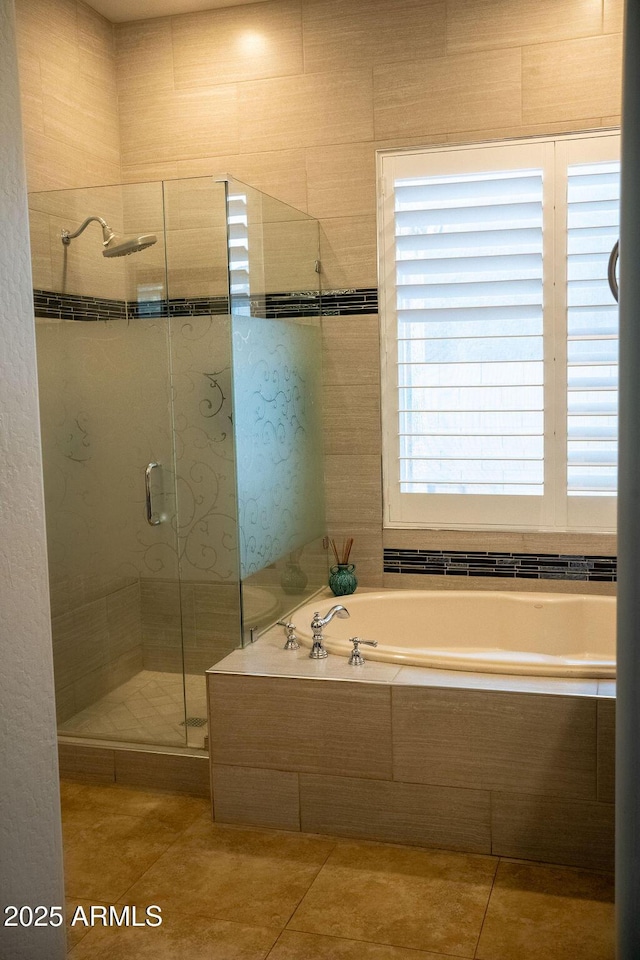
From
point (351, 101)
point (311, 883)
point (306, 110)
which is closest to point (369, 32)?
point (351, 101)

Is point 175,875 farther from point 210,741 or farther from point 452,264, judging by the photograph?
point 452,264

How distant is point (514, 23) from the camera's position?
3.37m

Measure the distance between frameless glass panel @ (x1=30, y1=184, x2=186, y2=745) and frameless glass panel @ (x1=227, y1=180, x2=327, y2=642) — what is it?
25 centimetres

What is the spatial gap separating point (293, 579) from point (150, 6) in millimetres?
2375

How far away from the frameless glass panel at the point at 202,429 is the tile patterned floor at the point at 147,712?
0.01 metres

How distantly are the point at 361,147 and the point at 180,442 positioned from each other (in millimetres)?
1442

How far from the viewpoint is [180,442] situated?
10.1 feet

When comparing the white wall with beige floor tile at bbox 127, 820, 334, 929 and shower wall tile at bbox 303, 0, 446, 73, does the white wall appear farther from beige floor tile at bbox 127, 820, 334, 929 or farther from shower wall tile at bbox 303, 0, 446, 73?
shower wall tile at bbox 303, 0, 446, 73

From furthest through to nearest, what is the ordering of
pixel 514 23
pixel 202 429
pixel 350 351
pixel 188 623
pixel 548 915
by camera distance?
pixel 350 351 < pixel 514 23 < pixel 188 623 < pixel 202 429 < pixel 548 915

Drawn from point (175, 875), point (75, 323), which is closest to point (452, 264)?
point (75, 323)

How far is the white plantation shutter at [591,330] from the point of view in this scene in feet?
11.0

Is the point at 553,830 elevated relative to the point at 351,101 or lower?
lower

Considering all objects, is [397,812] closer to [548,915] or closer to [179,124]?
[548,915]

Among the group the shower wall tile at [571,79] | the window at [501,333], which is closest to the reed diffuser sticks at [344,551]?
the window at [501,333]
